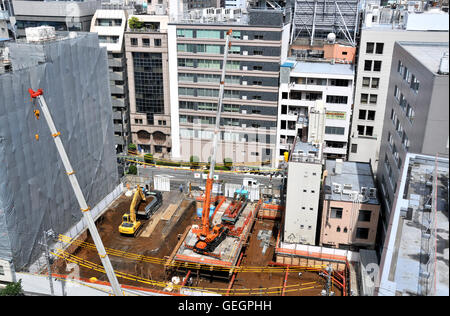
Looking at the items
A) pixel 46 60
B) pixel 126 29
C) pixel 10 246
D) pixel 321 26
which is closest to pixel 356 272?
pixel 10 246

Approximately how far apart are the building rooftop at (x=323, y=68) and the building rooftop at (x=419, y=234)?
1001 inches

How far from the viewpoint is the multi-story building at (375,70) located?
150 ft

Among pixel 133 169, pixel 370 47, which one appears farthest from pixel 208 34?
pixel 133 169

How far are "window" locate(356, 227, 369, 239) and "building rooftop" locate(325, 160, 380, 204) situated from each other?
2.57 m

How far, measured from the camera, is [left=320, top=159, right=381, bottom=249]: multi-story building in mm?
34125

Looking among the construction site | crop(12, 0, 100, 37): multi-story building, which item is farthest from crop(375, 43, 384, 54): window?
crop(12, 0, 100, 37): multi-story building

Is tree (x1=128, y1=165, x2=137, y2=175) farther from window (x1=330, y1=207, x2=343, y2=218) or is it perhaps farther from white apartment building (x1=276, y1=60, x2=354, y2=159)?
window (x1=330, y1=207, x2=343, y2=218)

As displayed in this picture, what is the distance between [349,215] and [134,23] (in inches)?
1520

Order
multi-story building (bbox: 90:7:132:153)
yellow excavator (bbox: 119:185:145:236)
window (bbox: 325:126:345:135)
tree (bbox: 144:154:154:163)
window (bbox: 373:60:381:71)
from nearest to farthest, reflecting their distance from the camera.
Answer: yellow excavator (bbox: 119:185:145:236) → window (bbox: 373:60:381:71) → window (bbox: 325:126:345:135) → tree (bbox: 144:154:154:163) → multi-story building (bbox: 90:7:132:153)

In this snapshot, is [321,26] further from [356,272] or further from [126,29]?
[356,272]

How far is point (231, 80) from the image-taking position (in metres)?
51.8

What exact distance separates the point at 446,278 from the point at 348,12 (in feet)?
154

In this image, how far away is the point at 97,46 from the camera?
4275cm

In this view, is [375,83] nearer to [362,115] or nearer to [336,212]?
[362,115]
